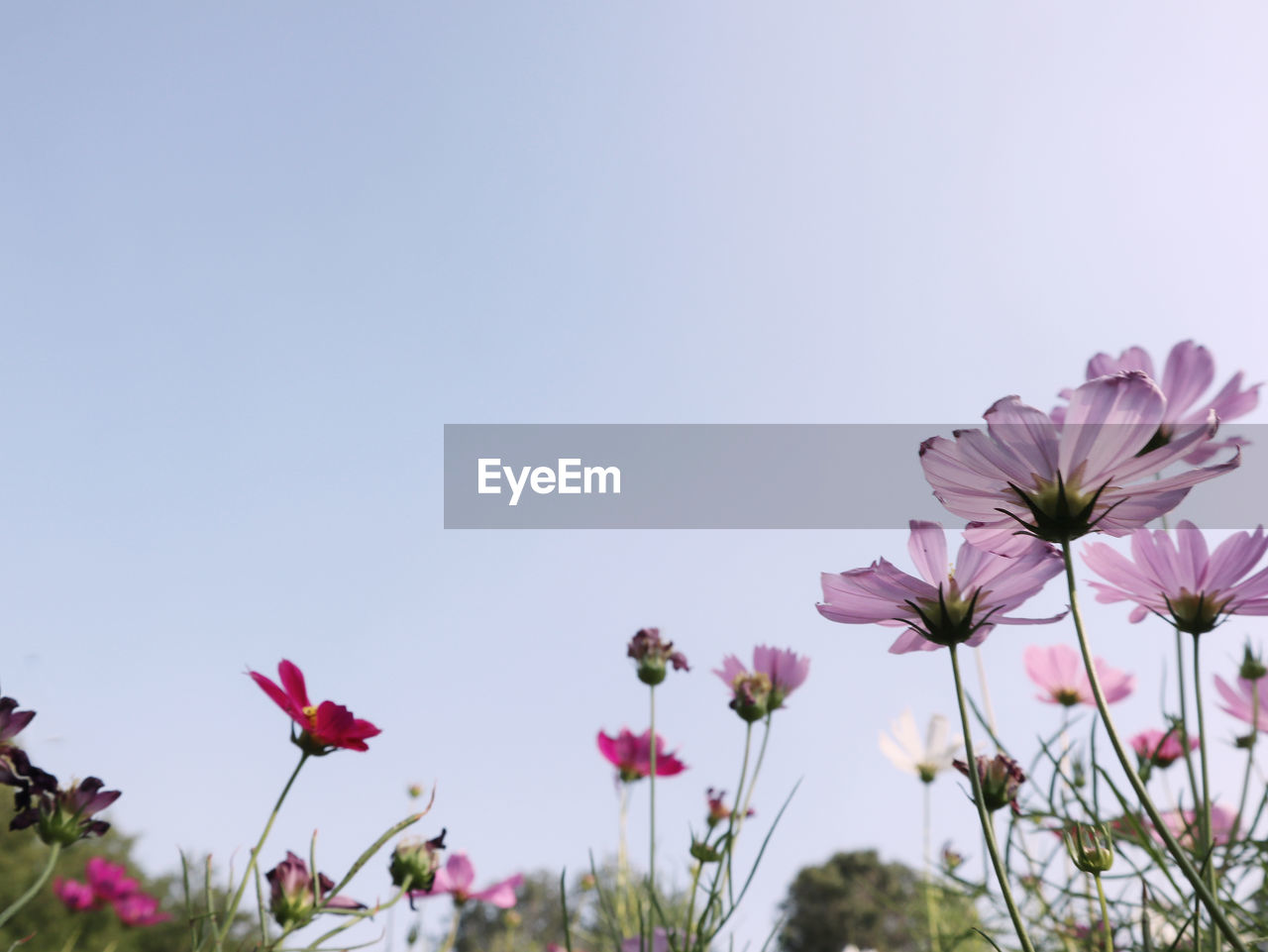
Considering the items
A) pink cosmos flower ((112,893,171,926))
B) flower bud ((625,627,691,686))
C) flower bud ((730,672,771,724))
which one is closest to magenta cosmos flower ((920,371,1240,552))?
flower bud ((730,672,771,724))

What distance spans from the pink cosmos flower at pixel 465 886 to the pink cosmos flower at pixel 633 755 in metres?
0.51

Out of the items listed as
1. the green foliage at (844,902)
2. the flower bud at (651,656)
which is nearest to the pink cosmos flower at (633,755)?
the flower bud at (651,656)

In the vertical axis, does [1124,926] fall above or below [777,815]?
below

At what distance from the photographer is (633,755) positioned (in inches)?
51.0

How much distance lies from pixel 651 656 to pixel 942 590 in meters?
0.71

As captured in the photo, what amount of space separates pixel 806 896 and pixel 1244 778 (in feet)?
41.1

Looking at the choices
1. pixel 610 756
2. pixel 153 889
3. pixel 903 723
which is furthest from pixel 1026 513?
pixel 153 889

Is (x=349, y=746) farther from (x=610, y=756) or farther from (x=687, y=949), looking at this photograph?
(x=610, y=756)

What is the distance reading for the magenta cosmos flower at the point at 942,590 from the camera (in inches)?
18.0

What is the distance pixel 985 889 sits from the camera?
1107 millimetres

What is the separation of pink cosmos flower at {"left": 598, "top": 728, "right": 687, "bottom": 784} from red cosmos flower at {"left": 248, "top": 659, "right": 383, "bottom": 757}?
2.16 ft

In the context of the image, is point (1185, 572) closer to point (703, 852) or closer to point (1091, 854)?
point (1091, 854)

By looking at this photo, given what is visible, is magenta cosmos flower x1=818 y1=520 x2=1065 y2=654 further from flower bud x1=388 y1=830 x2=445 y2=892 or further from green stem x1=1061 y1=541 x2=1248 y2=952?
flower bud x1=388 y1=830 x2=445 y2=892

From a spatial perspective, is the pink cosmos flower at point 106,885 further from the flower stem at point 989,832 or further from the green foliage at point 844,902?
the green foliage at point 844,902
